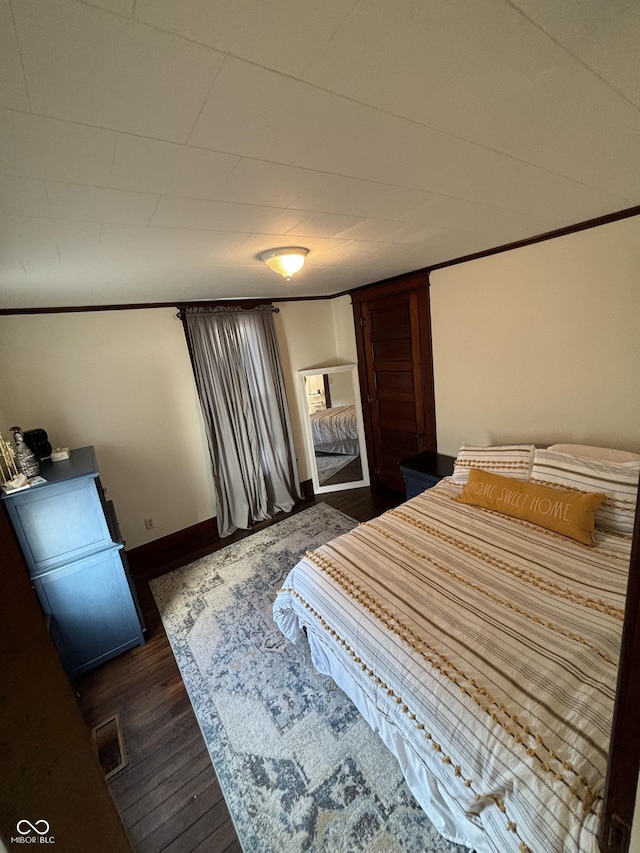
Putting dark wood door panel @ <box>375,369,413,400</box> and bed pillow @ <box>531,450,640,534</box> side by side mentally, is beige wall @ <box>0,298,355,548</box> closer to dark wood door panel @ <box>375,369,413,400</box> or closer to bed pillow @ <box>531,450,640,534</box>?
dark wood door panel @ <box>375,369,413,400</box>

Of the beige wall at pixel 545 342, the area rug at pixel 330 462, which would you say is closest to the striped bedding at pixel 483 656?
the beige wall at pixel 545 342

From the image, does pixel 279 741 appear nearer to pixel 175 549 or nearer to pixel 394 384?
pixel 175 549

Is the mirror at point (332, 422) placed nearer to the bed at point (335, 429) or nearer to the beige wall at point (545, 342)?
the bed at point (335, 429)

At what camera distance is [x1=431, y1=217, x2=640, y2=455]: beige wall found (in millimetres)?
2006

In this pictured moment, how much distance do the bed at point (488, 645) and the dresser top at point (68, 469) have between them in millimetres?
1408

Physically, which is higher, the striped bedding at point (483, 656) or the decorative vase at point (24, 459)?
the decorative vase at point (24, 459)

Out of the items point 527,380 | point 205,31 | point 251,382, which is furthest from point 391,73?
point 251,382

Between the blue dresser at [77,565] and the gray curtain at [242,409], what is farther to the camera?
the gray curtain at [242,409]

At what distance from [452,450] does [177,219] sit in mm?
2843

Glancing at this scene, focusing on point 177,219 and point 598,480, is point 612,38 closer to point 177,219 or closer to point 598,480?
point 177,219

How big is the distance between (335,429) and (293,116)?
3.77m

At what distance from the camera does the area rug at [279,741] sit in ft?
4.12

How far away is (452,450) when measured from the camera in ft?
10.4

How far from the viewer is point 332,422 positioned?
14.4 feet
